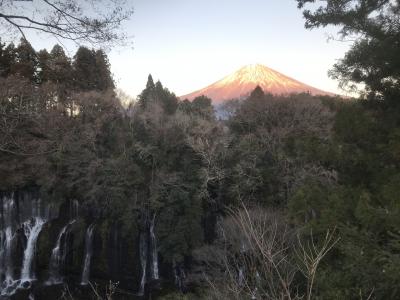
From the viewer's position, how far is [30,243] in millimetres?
21109

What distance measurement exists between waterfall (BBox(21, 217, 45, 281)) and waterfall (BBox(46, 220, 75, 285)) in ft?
3.05

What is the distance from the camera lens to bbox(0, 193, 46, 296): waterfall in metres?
20.0

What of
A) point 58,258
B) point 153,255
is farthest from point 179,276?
point 58,258

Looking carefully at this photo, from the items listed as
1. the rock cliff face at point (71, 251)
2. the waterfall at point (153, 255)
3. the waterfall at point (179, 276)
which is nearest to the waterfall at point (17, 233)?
the rock cliff face at point (71, 251)

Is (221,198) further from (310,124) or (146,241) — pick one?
(310,124)

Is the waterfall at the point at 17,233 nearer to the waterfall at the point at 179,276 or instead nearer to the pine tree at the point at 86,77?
the waterfall at the point at 179,276

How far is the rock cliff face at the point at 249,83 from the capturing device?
257 feet

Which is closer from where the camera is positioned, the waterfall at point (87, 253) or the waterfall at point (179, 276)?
the waterfall at point (179, 276)

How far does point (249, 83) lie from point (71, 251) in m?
67.4

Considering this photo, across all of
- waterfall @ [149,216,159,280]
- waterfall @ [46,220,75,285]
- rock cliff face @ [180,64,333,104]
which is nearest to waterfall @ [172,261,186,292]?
waterfall @ [149,216,159,280]

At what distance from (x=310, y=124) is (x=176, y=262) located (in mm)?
10805

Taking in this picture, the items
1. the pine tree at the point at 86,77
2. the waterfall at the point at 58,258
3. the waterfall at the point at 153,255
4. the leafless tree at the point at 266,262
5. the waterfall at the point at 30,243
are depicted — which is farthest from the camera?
the pine tree at the point at 86,77

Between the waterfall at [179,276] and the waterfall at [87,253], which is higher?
the waterfall at [87,253]

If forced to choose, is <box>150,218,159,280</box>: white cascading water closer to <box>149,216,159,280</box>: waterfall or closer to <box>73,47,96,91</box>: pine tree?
<box>149,216,159,280</box>: waterfall
